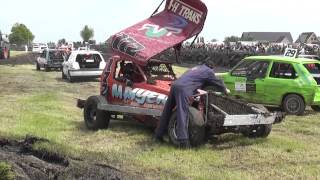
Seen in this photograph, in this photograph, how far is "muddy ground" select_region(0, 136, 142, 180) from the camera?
673 centimetres

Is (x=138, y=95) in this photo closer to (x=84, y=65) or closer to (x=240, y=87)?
(x=240, y=87)

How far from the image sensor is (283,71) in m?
14.5

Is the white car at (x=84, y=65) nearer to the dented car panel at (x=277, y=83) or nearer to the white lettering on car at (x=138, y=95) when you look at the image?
the dented car panel at (x=277, y=83)

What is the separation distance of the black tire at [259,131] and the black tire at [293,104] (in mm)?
3958

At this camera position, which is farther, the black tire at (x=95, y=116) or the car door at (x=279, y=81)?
the car door at (x=279, y=81)

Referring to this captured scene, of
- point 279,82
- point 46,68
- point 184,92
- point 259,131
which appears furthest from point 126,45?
point 46,68

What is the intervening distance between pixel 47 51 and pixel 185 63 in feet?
48.6

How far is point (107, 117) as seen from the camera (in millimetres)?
11688

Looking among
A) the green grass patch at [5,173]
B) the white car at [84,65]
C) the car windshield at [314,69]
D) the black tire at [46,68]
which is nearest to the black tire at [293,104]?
the car windshield at [314,69]

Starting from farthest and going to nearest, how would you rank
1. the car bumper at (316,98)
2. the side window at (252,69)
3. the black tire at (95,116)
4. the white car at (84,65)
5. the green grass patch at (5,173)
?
the white car at (84,65) → the side window at (252,69) → the car bumper at (316,98) → the black tire at (95,116) → the green grass patch at (5,173)

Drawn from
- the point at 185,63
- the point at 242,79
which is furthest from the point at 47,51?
the point at 242,79

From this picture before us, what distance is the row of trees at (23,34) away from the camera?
115 m

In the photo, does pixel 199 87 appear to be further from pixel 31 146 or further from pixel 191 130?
pixel 31 146

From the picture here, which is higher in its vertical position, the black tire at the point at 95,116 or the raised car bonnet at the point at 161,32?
the raised car bonnet at the point at 161,32
